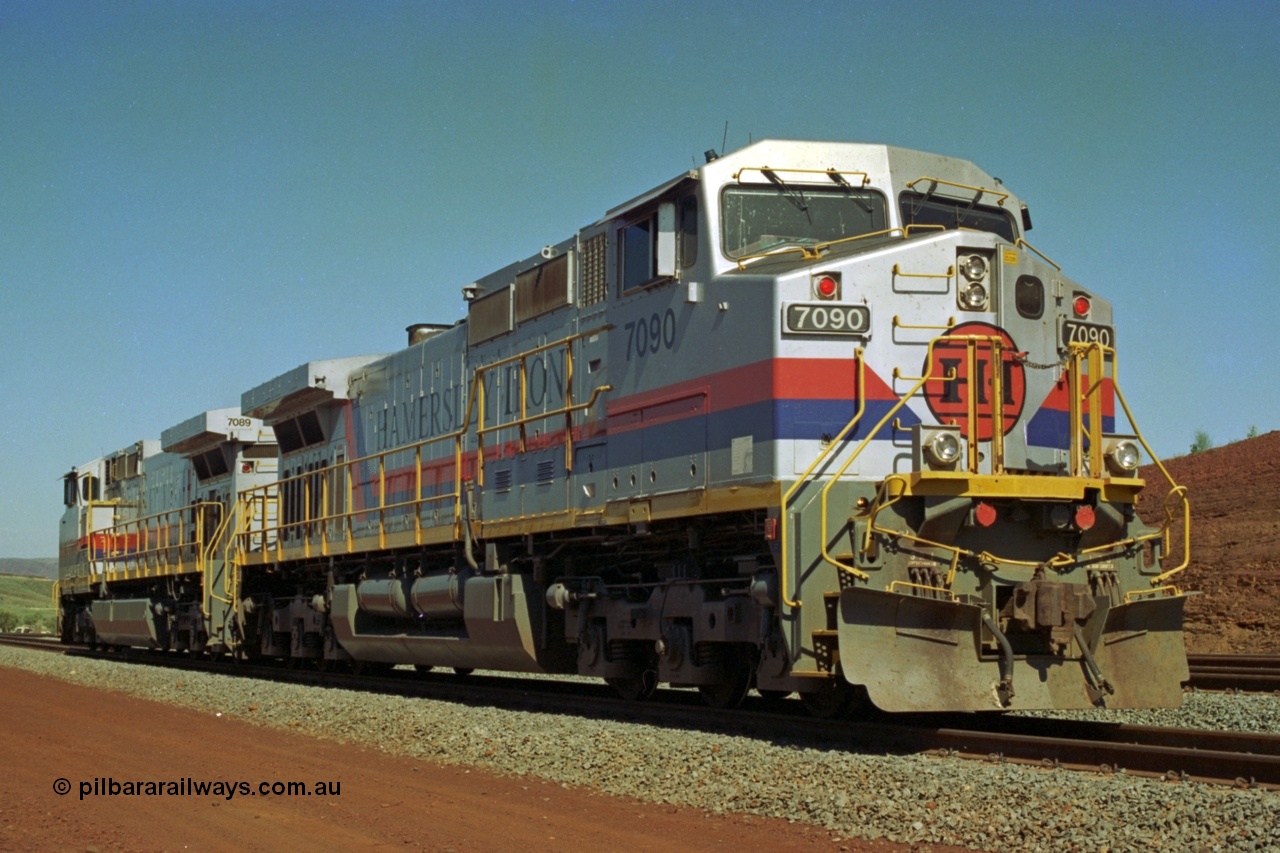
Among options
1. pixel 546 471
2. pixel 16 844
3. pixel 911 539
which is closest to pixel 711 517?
pixel 911 539

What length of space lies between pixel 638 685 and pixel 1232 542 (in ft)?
64.2

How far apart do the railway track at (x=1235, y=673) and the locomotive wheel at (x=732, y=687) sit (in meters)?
5.26

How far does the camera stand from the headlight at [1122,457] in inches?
412

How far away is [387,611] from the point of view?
54.6 ft

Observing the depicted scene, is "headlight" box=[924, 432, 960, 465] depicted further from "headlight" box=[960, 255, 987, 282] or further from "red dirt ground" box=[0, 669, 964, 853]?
"red dirt ground" box=[0, 669, 964, 853]

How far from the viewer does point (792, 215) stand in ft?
36.4

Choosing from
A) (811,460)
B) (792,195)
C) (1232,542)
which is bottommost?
(1232,542)

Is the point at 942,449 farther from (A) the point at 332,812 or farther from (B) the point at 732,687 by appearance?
(A) the point at 332,812

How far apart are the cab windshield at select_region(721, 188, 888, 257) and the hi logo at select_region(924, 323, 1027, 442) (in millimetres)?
1388

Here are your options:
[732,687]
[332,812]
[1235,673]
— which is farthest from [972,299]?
[1235,673]

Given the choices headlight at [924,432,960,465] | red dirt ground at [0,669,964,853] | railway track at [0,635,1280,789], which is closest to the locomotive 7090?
headlight at [924,432,960,465]

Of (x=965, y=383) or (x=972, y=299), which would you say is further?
(x=972, y=299)

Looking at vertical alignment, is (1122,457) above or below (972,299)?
below

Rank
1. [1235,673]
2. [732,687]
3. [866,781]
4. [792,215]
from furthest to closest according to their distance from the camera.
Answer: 1. [1235,673]
2. [732,687]
3. [792,215]
4. [866,781]
